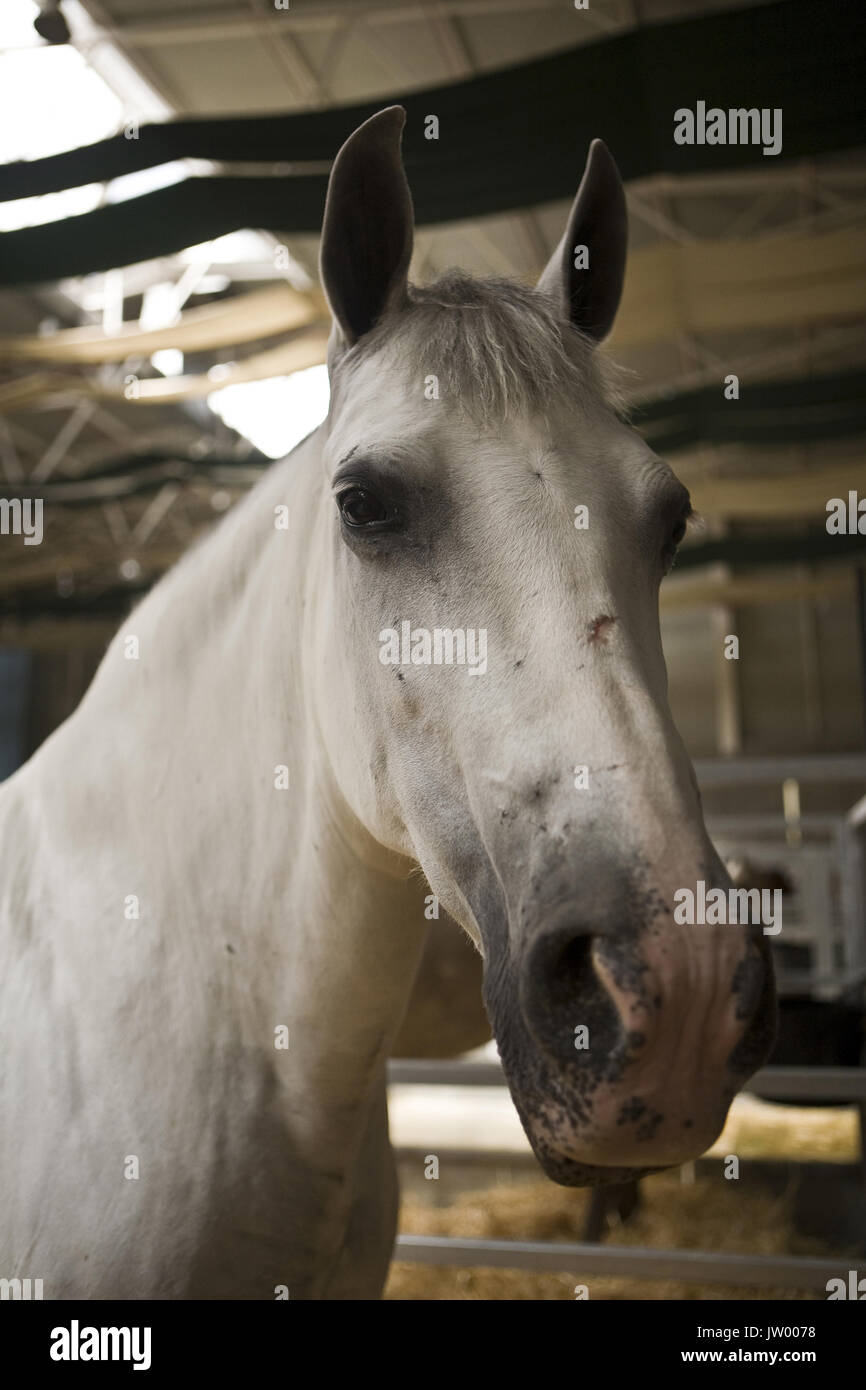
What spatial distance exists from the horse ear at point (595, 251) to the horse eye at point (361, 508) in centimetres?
51

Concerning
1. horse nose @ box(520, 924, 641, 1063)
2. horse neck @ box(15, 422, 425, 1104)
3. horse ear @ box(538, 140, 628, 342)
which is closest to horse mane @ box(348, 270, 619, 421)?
horse ear @ box(538, 140, 628, 342)

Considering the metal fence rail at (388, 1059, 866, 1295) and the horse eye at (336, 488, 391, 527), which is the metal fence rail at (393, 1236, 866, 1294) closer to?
the metal fence rail at (388, 1059, 866, 1295)

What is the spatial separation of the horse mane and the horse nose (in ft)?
2.06

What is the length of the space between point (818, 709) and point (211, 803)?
15.3 metres

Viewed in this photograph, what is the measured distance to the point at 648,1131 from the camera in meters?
0.89

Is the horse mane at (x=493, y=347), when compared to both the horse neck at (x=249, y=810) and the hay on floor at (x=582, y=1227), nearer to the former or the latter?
the horse neck at (x=249, y=810)

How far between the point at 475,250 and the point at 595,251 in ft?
21.1

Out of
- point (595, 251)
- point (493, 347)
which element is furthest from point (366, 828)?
point (595, 251)

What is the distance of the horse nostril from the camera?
89cm

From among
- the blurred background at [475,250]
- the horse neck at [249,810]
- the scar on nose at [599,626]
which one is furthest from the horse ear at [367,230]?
the scar on nose at [599,626]

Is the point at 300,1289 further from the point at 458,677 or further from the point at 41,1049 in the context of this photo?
the point at 458,677

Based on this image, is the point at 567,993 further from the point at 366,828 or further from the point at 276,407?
the point at 276,407

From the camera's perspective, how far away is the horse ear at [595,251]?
1498 mm
